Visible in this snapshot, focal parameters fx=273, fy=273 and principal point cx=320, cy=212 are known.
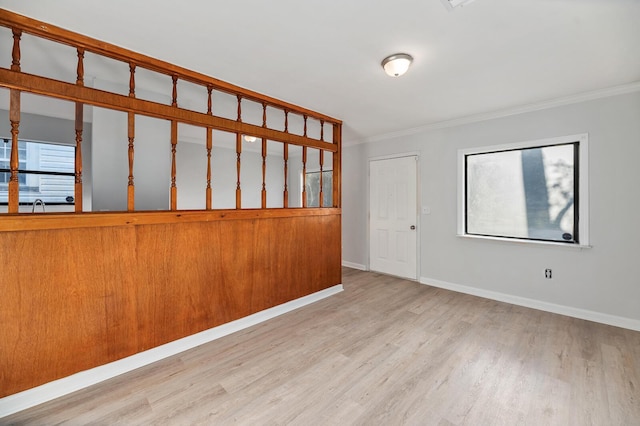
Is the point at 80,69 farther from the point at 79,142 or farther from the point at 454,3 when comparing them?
the point at 454,3

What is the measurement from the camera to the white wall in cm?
287

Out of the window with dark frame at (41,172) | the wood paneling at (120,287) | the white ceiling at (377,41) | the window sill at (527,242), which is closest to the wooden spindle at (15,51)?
the white ceiling at (377,41)

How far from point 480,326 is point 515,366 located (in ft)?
2.40

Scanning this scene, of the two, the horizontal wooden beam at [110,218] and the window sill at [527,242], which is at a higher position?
the horizontal wooden beam at [110,218]

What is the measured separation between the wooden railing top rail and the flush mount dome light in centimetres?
146

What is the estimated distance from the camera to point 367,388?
1954mm

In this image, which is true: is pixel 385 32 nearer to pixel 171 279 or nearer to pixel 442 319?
pixel 171 279

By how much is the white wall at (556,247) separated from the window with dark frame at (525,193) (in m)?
0.16

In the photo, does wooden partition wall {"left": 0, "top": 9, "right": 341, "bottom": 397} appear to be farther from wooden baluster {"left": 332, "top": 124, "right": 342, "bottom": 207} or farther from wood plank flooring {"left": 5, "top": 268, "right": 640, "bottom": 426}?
wooden baluster {"left": 332, "top": 124, "right": 342, "bottom": 207}

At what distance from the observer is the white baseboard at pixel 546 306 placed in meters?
2.89

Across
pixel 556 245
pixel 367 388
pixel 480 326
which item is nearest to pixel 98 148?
pixel 367 388

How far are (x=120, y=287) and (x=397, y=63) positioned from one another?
2.86 m

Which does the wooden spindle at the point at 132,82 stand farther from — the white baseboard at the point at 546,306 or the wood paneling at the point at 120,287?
the white baseboard at the point at 546,306

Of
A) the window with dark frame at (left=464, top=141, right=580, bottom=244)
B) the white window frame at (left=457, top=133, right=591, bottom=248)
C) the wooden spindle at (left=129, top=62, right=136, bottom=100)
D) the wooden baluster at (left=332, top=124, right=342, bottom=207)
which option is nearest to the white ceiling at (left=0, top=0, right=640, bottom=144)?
the wooden spindle at (left=129, top=62, right=136, bottom=100)
